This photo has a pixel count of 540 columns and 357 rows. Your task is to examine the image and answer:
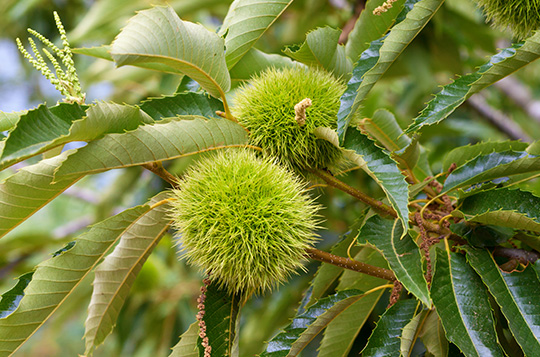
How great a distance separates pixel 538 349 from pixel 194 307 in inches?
88.5

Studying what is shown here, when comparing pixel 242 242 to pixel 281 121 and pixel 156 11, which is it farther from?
pixel 156 11

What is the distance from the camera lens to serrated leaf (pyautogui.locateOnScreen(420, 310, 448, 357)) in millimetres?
Answer: 820

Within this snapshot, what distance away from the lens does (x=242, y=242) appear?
2.49 ft

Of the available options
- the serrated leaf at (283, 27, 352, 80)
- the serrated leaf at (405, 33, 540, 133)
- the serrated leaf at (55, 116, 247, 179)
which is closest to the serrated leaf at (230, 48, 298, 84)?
the serrated leaf at (283, 27, 352, 80)

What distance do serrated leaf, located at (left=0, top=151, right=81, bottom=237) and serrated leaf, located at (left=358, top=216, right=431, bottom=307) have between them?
1.64 ft

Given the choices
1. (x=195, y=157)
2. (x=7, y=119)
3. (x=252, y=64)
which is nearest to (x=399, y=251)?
(x=252, y=64)

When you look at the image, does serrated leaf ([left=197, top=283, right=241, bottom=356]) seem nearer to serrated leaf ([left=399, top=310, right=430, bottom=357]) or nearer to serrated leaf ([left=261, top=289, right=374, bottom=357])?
serrated leaf ([left=261, top=289, right=374, bottom=357])

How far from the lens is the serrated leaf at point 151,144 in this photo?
2.23 ft

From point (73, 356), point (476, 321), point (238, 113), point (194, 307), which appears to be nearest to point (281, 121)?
point (238, 113)

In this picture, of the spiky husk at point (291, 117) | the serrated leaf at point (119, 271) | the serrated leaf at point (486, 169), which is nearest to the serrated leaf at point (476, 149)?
the serrated leaf at point (486, 169)

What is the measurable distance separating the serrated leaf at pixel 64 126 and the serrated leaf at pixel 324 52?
371 millimetres

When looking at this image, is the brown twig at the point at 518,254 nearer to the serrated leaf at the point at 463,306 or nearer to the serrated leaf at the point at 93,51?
the serrated leaf at the point at 463,306

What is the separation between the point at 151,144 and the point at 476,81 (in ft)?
1.74

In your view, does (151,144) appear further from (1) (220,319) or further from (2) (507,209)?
(2) (507,209)
